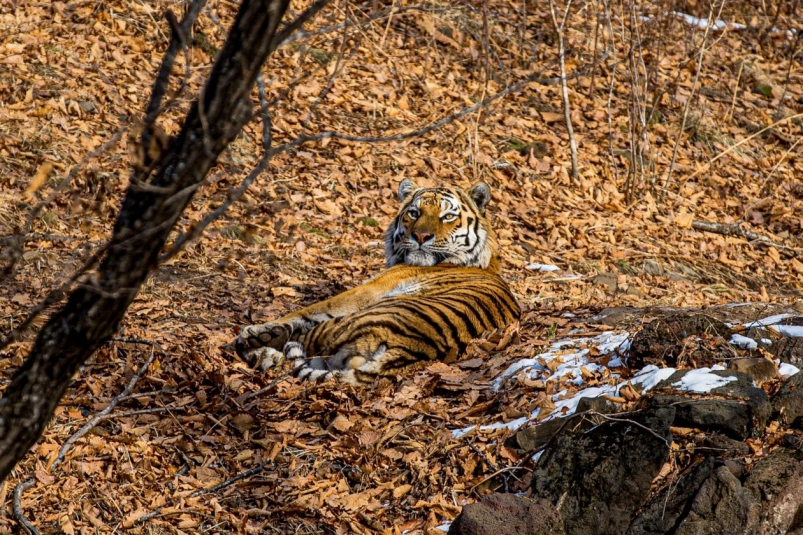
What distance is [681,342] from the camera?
441 cm

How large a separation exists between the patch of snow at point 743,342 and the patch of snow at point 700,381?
402 mm

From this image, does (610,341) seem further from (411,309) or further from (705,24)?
(705,24)

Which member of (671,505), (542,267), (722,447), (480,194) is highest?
(480,194)

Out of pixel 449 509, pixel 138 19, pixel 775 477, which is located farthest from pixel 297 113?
pixel 775 477

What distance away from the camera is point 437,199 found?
A: 22.2ft

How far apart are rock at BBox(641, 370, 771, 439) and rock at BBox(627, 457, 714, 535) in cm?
30

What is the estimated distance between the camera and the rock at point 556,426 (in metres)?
3.90

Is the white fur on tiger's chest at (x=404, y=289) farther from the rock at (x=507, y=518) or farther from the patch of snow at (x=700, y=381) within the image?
the rock at (x=507, y=518)

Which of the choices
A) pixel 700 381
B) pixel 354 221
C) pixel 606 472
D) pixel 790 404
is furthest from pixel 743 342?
pixel 354 221

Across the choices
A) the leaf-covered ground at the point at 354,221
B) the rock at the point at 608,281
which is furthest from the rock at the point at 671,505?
the rock at the point at 608,281

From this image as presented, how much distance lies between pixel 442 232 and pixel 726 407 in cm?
322

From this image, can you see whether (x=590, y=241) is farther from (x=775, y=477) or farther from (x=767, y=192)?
(x=775, y=477)

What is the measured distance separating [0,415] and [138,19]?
8.73 m

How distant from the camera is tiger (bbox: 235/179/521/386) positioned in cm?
516
